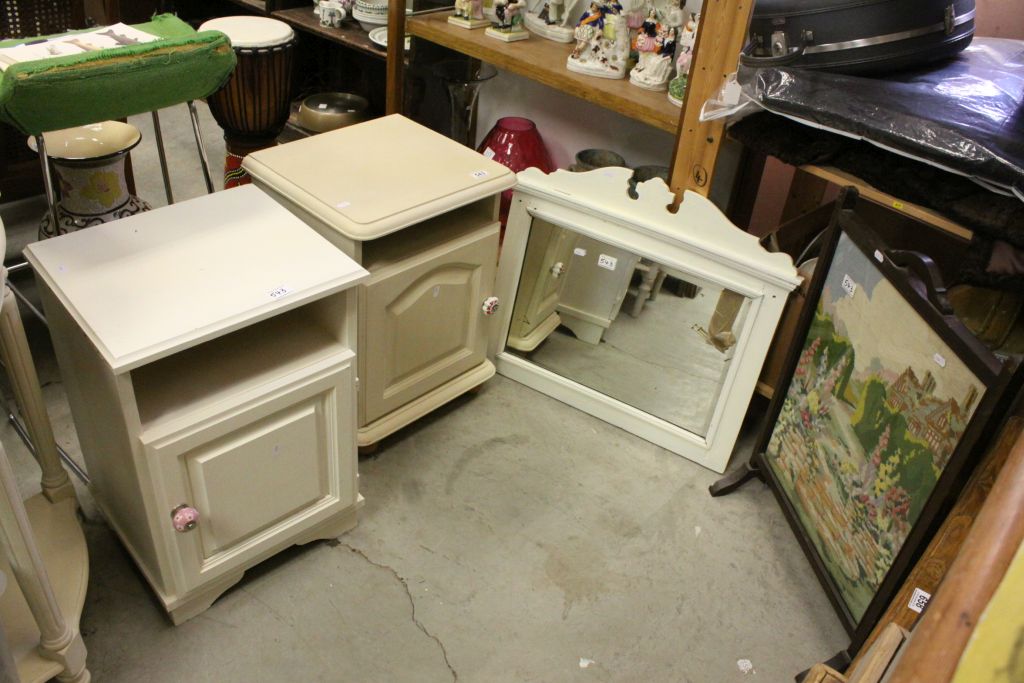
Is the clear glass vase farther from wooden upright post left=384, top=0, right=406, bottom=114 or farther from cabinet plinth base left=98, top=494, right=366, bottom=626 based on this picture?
cabinet plinth base left=98, top=494, right=366, bottom=626

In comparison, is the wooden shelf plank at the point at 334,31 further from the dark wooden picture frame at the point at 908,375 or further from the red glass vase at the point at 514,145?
the dark wooden picture frame at the point at 908,375

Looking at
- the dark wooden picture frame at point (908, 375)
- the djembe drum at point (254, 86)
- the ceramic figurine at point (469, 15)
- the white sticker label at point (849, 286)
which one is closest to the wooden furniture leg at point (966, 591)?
the dark wooden picture frame at point (908, 375)

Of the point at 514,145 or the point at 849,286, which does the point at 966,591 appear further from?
the point at 514,145

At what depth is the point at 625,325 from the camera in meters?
2.00

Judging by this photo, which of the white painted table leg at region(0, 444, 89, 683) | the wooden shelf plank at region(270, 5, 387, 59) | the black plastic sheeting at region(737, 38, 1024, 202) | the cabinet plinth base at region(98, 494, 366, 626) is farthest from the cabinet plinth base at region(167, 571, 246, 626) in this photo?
the wooden shelf plank at region(270, 5, 387, 59)

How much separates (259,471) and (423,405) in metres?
0.53

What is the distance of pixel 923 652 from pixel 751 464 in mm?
1476

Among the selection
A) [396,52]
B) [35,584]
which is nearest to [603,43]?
[396,52]

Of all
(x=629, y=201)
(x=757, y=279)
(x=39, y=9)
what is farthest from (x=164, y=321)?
(x=39, y=9)

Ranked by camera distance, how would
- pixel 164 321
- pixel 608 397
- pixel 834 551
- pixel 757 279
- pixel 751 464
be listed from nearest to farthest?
1. pixel 164 321
2. pixel 834 551
3. pixel 757 279
4. pixel 751 464
5. pixel 608 397

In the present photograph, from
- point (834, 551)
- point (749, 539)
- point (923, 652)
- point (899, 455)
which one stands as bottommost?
point (749, 539)

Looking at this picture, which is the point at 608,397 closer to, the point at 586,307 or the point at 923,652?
the point at 586,307

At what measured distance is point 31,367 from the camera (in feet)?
4.22

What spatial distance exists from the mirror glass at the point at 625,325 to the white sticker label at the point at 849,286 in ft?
0.97
